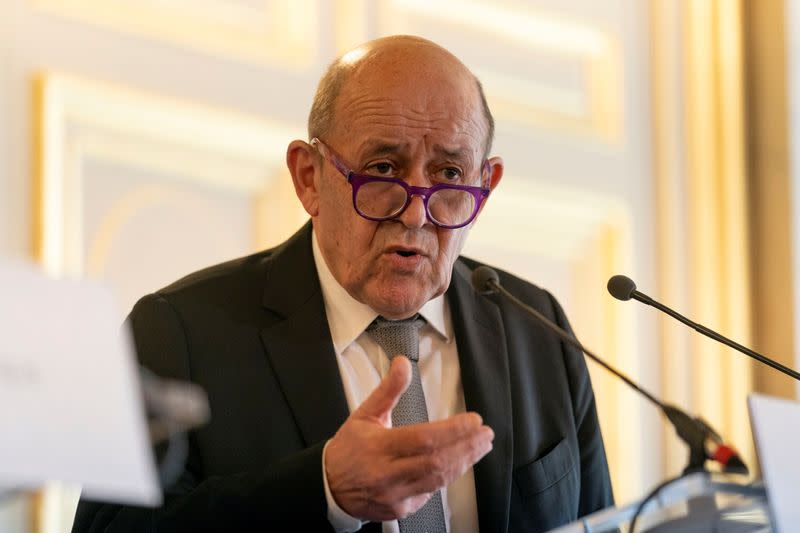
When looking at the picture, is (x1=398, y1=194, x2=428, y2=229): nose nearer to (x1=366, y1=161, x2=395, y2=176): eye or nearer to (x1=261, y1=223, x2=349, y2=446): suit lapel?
(x1=366, y1=161, x2=395, y2=176): eye

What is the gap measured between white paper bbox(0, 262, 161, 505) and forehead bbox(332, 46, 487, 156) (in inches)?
39.6

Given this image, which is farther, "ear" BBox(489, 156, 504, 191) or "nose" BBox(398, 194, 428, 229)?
"ear" BBox(489, 156, 504, 191)

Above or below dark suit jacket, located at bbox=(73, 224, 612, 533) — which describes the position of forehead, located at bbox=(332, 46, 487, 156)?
above

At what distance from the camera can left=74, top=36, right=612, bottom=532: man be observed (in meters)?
2.01

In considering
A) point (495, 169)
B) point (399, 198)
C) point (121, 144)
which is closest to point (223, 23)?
point (121, 144)

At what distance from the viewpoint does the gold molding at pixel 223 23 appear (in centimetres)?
260

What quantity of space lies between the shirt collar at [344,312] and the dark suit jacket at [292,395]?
0.08 feet

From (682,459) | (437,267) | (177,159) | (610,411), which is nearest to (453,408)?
(437,267)

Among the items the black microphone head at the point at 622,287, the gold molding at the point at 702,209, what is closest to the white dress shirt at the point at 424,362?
the black microphone head at the point at 622,287

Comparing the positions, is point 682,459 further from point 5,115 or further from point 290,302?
point 5,115

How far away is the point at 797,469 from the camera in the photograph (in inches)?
59.4

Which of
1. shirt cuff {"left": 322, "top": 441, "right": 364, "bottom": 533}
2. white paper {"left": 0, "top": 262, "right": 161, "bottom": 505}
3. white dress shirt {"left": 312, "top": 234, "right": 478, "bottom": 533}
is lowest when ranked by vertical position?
shirt cuff {"left": 322, "top": 441, "right": 364, "bottom": 533}

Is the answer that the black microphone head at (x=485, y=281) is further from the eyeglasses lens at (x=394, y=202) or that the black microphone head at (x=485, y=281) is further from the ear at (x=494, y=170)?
the ear at (x=494, y=170)

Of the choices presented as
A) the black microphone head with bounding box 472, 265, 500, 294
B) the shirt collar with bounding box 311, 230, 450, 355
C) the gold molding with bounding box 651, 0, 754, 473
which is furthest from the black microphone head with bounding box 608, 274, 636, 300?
the gold molding with bounding box 651, 0, 754, 473
